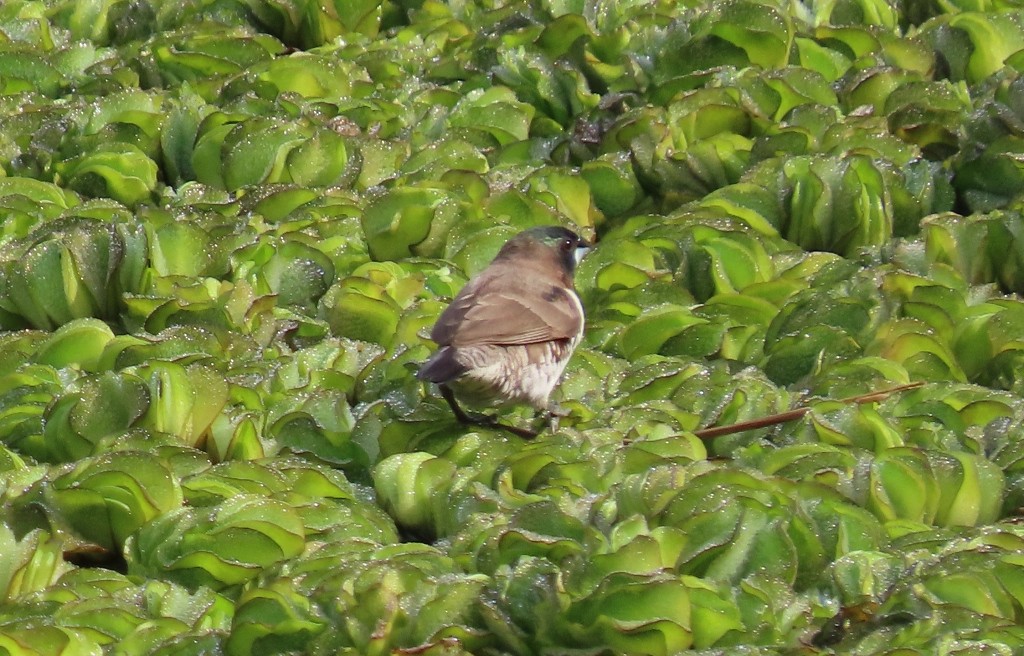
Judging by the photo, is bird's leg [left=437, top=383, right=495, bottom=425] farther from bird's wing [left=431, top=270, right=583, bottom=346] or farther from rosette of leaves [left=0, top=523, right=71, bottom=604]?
rosette of leaves [left=0, top=523, right=71, bottom=604]

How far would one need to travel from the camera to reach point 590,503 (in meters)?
3.64

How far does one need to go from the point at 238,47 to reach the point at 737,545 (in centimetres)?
406

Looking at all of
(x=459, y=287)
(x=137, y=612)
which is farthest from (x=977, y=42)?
(x=137, y=612)

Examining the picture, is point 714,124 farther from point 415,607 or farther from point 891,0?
point 415,607

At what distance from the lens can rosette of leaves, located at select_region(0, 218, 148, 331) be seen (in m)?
5.03

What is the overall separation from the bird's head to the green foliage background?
0.10m

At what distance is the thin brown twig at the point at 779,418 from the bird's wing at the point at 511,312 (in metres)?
0.74

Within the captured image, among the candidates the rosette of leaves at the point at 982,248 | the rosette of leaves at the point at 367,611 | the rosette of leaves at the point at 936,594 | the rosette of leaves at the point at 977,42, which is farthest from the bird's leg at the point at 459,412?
the rosette of leaves at the point at 977,42

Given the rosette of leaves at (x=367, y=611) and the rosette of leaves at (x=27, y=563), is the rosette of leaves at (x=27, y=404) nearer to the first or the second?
the rosette of leaves at (x=27, y=563)

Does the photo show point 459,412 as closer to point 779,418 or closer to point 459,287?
point 459,287

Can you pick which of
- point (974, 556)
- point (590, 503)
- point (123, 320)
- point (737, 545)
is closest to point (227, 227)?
point (123, 320)

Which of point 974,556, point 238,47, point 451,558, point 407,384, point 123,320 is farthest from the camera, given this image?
point 238,47

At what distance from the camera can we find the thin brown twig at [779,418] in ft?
13.6

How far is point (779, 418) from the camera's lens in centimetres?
413
